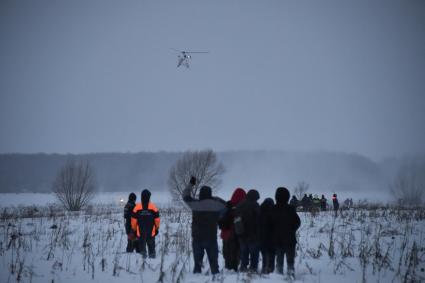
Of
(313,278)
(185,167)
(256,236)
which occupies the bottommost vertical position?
(313,278)

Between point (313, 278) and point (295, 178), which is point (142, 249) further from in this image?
point (295, 178)

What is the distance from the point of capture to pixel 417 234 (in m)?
13.6

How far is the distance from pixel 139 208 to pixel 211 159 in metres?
37.9

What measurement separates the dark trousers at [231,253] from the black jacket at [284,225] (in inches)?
42.2

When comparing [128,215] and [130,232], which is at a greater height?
[128,215]

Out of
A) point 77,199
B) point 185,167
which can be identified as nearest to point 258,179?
point 185,167

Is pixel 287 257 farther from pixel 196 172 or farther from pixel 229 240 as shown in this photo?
pixel 196 172

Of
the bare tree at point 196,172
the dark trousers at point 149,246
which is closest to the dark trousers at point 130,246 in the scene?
the dark trousers at point 149,246

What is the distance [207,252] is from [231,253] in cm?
96

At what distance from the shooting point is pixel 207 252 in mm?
8750

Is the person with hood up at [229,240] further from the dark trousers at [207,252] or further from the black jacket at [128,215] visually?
the black jacket at [128,215]

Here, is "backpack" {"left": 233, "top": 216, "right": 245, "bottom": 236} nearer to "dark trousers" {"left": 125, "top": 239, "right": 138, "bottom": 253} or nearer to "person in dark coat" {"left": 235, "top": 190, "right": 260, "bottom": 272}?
"person in dark coat" {"left": 235, "top": 190, "right": 260, "bottom": 272}

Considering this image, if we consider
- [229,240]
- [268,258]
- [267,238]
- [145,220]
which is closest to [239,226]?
[229,240]

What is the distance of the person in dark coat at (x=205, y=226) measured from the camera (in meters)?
8.69
